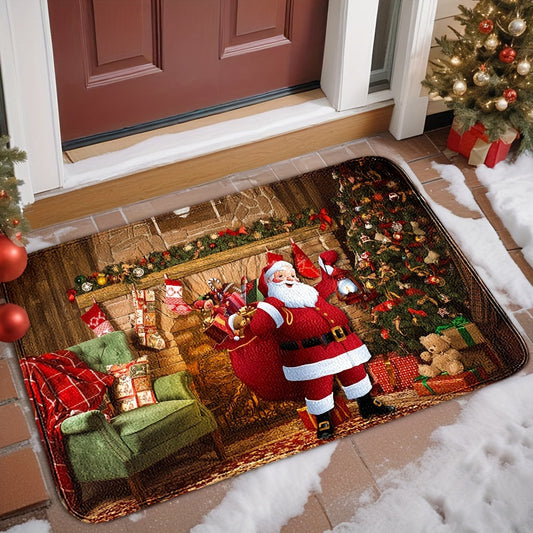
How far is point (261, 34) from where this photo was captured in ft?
10.9

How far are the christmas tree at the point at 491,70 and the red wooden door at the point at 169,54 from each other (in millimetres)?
545

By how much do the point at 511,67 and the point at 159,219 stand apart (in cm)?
151

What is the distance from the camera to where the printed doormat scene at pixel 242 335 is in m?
2.78

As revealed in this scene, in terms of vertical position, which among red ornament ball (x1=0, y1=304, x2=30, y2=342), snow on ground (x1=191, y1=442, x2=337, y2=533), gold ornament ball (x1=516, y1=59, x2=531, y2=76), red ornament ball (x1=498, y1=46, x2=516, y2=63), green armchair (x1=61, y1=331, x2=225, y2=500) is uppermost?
red ornament ball (x1=498, y1=46, x2=516, y2=63)

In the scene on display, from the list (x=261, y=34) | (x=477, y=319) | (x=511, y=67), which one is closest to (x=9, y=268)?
(x=261, y=34)

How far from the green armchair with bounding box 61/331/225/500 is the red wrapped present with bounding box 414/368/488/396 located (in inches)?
29.0

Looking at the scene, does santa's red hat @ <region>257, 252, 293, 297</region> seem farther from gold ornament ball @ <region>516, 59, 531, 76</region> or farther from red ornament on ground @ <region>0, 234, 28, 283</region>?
gold ornament ball @ <region>516, 59, 531, 76</region>

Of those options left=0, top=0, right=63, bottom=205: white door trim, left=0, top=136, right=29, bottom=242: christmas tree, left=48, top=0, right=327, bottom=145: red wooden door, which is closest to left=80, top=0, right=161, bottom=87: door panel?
left=48, top=0, right=327, bottom=145: red wooden door

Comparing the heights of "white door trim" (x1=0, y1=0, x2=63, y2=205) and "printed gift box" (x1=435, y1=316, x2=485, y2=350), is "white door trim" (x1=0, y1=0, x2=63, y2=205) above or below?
above

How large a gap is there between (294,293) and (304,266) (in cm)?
18

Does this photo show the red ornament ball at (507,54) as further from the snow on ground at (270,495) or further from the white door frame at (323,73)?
the snow on ground at (270,495)

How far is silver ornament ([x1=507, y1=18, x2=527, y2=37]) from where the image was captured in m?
3.11

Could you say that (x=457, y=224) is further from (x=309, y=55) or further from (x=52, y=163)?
(x=52, y=163)

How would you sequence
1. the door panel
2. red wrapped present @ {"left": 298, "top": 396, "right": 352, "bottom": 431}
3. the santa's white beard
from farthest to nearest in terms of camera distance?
1. the santa's white beard
2. the door panel
3. red wrapped present @ {"left": 298, "top": 396, "right": 352, "bottom": 431}
